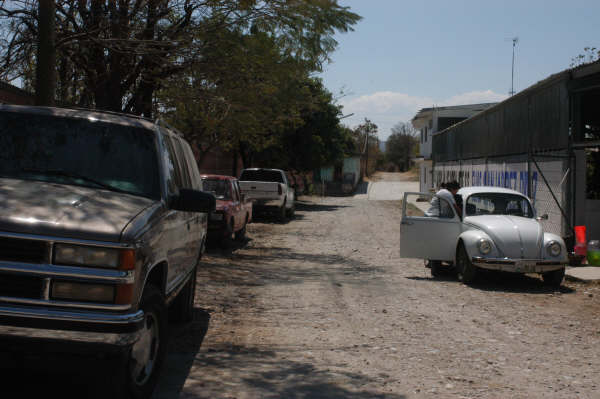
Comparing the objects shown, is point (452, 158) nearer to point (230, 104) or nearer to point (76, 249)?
point (230, 104)

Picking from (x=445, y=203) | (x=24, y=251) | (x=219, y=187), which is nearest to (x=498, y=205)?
(x=445, y=203)

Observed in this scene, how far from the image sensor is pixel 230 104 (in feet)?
49.6

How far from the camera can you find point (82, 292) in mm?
4055

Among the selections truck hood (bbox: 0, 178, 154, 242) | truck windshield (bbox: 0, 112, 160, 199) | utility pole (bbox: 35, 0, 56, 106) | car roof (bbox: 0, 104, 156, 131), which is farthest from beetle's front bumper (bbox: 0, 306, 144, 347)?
utility pole (bbox: 35, 0, 56, 106)

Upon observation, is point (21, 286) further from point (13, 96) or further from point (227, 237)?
point (13, 96)

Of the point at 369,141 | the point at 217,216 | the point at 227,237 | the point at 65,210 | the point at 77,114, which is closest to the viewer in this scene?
the point at 65,210

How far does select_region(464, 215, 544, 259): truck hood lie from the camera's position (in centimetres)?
1045

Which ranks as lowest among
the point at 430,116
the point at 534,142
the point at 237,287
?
the point at 237,287

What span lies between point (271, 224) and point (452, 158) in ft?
39.5

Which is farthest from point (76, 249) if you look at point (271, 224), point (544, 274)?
point (271, 224)

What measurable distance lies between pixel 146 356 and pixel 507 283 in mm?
8223

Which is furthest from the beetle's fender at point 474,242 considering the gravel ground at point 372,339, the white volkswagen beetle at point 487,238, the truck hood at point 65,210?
the truck hood at point 65,210

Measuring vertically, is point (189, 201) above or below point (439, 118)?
below

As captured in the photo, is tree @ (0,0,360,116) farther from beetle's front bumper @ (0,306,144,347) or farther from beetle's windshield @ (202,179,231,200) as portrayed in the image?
beetle's front bumper @ (0,306,144,347)
